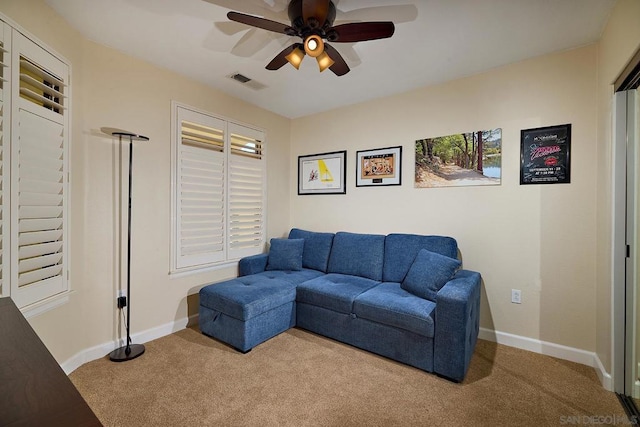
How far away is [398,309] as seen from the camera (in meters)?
2.29

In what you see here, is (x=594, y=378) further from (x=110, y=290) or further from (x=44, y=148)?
(x=44, y=148)

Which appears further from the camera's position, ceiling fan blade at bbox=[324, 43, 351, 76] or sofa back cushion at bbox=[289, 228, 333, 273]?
sofa back cushion at bbox=[289, 228, 333, 273]

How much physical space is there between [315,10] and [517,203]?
2337 mm

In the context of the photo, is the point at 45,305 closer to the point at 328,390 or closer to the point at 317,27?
the point at 328,390

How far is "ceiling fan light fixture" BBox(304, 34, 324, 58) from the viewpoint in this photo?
5.90 ft

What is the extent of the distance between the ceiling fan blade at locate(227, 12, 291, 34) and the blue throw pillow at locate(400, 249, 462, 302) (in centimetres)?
213

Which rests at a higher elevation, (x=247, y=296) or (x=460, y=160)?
(x=460, y=160)

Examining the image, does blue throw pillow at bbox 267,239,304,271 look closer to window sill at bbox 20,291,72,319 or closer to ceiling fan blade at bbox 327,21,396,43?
window sill at bbox 20,291,72,319

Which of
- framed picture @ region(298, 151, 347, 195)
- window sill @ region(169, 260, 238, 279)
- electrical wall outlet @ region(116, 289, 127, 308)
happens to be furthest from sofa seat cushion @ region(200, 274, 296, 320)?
framed picture @ region(298, 151, 347, 195)

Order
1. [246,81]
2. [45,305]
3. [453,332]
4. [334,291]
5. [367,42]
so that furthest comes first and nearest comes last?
[246,81]
[334,291]
[367,42]
[453,332]
[45,305]

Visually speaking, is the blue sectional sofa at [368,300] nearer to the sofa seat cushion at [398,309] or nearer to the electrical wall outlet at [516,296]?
the sofa seat cushion at [398,309]

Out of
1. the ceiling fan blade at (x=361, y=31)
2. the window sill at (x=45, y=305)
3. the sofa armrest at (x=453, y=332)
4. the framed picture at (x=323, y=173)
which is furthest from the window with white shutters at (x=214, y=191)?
the sofa armrest at (x=453, y=332)

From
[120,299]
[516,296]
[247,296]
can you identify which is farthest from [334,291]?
[120,299]

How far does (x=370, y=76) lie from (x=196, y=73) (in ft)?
5.79
